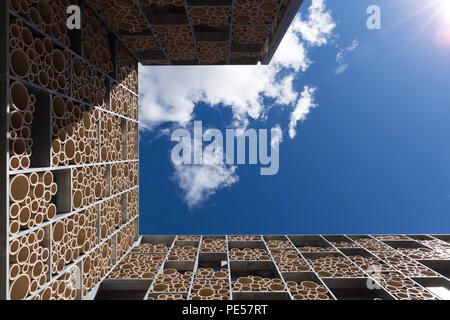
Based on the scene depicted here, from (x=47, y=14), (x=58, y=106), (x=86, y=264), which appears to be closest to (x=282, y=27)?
(x=47, y=14)

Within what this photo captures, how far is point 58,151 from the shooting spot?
3320 mm

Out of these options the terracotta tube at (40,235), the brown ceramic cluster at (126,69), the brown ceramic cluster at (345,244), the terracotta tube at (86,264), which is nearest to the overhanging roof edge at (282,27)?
the brown ceramic cluster at (126,69)

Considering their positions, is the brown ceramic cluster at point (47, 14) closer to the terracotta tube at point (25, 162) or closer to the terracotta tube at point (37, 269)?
the terracotta tube at point (25, 162)

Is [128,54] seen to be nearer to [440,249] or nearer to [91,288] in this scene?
[91,288]

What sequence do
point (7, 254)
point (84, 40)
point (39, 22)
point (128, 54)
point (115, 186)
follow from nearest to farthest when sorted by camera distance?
point (7, 254) → point (39, 22) → point (84, 40) → point (115, 186) → point (128, 54)

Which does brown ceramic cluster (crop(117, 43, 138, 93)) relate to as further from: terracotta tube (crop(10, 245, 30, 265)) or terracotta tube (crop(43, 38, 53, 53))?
terracotta tube (crop(10, 245, 30, 265))

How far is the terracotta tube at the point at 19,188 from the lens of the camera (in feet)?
8.69

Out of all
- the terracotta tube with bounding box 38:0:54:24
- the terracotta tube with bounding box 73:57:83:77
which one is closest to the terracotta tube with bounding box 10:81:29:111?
the terracotta tube with bounding box 38:0:54:24

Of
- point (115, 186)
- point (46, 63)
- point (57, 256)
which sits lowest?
point (57, 256)

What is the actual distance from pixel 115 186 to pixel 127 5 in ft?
9.88

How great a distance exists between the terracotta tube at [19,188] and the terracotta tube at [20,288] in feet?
2.56

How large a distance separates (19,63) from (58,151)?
41.0 inches

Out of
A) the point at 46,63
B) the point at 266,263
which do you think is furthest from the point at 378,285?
the point at 46,63

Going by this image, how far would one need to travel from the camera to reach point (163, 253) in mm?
5703
